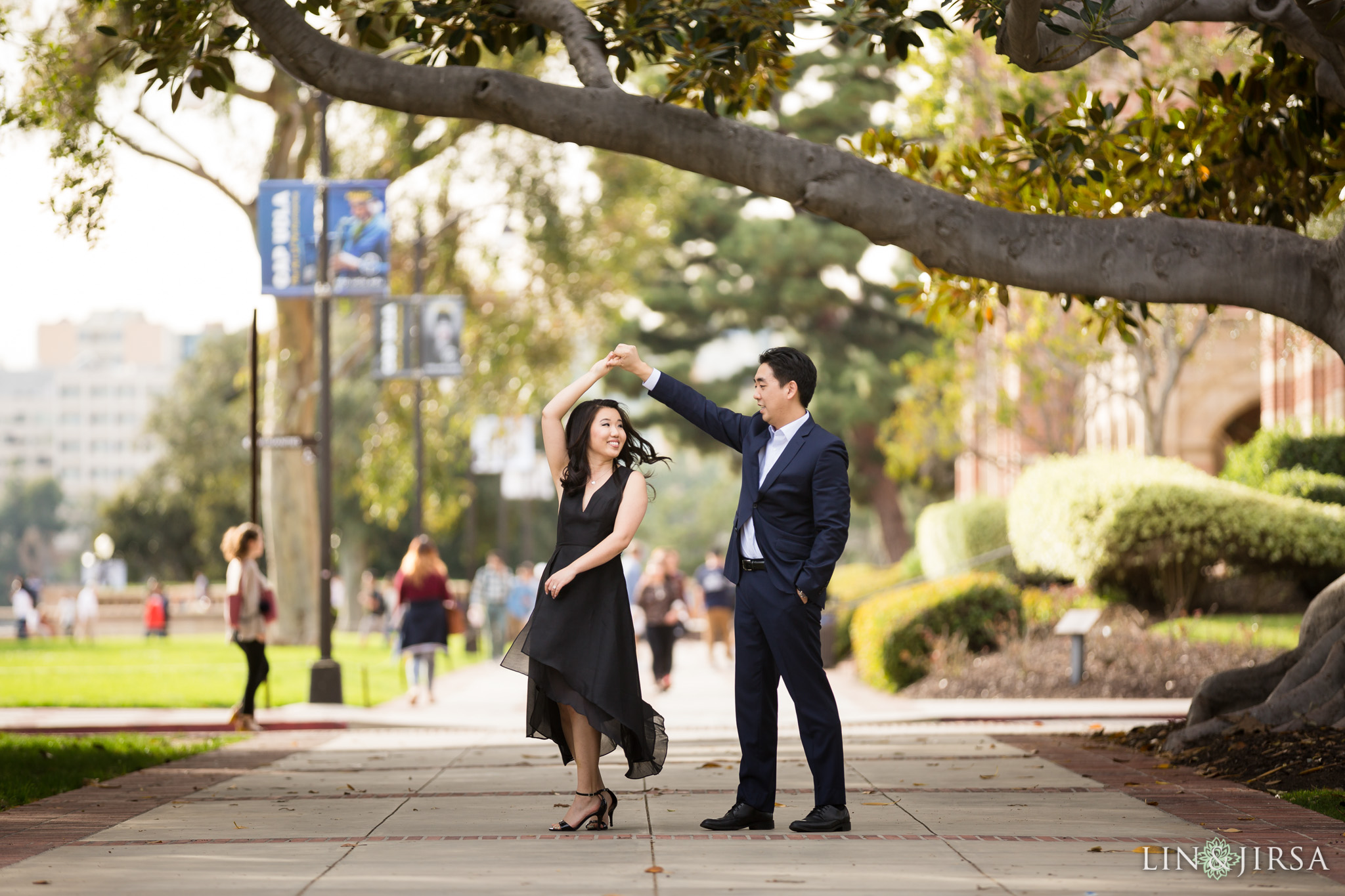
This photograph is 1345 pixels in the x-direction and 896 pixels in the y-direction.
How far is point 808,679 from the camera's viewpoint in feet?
22.7

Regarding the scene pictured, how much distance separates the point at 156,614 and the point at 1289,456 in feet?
99.7

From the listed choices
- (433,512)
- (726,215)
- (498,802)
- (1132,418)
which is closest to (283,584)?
(433,512)

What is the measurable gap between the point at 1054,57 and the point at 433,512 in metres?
27.1

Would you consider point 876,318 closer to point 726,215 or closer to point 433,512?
point 726,215

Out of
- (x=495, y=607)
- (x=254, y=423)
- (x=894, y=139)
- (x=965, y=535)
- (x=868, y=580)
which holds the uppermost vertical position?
(x=894, y=139)

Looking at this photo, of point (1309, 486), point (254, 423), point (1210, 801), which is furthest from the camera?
point (1309, 486)

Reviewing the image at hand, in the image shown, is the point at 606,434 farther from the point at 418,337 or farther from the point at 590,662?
the point at 418,337

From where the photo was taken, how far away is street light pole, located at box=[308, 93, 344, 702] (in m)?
17.5

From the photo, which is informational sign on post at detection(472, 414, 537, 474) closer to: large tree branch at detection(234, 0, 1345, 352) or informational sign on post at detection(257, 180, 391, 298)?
informational sign on post at detection(257, 180, 391, 298)

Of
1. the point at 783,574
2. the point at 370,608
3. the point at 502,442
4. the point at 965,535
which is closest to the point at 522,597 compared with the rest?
the point at 965,535

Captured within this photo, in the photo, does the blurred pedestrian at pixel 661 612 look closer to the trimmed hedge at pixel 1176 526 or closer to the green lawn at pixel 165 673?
the green lawn at pixel 165 673

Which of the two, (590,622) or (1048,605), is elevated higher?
(590,622)

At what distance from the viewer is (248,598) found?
44.6 ft

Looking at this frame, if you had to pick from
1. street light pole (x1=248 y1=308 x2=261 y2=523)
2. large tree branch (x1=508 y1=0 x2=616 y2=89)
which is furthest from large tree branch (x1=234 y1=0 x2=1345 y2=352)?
street light pole (x1=248 y1=308 x2=261 y2=523)
